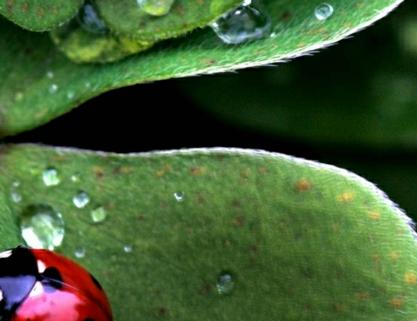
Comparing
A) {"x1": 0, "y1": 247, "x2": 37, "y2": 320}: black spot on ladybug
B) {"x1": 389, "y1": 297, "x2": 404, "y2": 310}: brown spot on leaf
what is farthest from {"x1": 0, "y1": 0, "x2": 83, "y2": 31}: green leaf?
{"x1": 389, "y1": 297, "x2": 404, "y2": 310}: brown spot on leaf

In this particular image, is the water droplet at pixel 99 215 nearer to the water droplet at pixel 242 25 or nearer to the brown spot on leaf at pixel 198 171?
the brown spot on leaf at pixel 198 171

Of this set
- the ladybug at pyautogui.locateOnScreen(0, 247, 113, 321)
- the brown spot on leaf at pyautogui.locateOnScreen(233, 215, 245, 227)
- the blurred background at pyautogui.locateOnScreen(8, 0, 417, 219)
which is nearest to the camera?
the ladybug at pyautogui.locateOnScreen(0, 247, 113, 321)

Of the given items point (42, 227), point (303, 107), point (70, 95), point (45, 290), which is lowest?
point (45, 290)

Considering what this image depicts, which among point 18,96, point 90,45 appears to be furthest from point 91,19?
point 18,96

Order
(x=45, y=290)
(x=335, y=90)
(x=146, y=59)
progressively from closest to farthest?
(x=45, y=290) < (x=146, y=59) < (x=335, y=90)

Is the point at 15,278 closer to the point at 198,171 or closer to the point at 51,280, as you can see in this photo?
the point at 51,280

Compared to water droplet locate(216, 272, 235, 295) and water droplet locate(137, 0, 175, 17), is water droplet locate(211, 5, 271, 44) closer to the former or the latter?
water droplet locate(137, 0, 175, 17)
